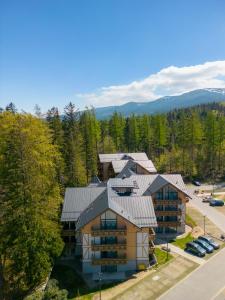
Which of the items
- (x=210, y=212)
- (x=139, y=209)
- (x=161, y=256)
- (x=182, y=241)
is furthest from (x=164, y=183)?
(x=210, y=212)

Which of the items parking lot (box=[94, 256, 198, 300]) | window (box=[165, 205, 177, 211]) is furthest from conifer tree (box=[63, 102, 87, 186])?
parking lot (box=[94, 256, 198, 300])

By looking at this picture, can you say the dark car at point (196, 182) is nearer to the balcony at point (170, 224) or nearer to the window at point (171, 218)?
the window at point (171, 218)

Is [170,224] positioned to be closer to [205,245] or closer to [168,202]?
[168,202]

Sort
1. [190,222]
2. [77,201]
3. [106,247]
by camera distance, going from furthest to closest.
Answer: [190,222] → [77,201] → [106,247]

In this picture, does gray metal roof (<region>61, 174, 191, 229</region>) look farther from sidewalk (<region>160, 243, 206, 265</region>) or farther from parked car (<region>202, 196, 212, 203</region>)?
parked car (<region>202, 196, 212, 203</region>)

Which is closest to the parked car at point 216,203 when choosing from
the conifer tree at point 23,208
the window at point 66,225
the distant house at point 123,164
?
the distant house at point 123,164

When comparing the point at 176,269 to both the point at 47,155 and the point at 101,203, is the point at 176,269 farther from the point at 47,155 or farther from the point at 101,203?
the point at 47,155
